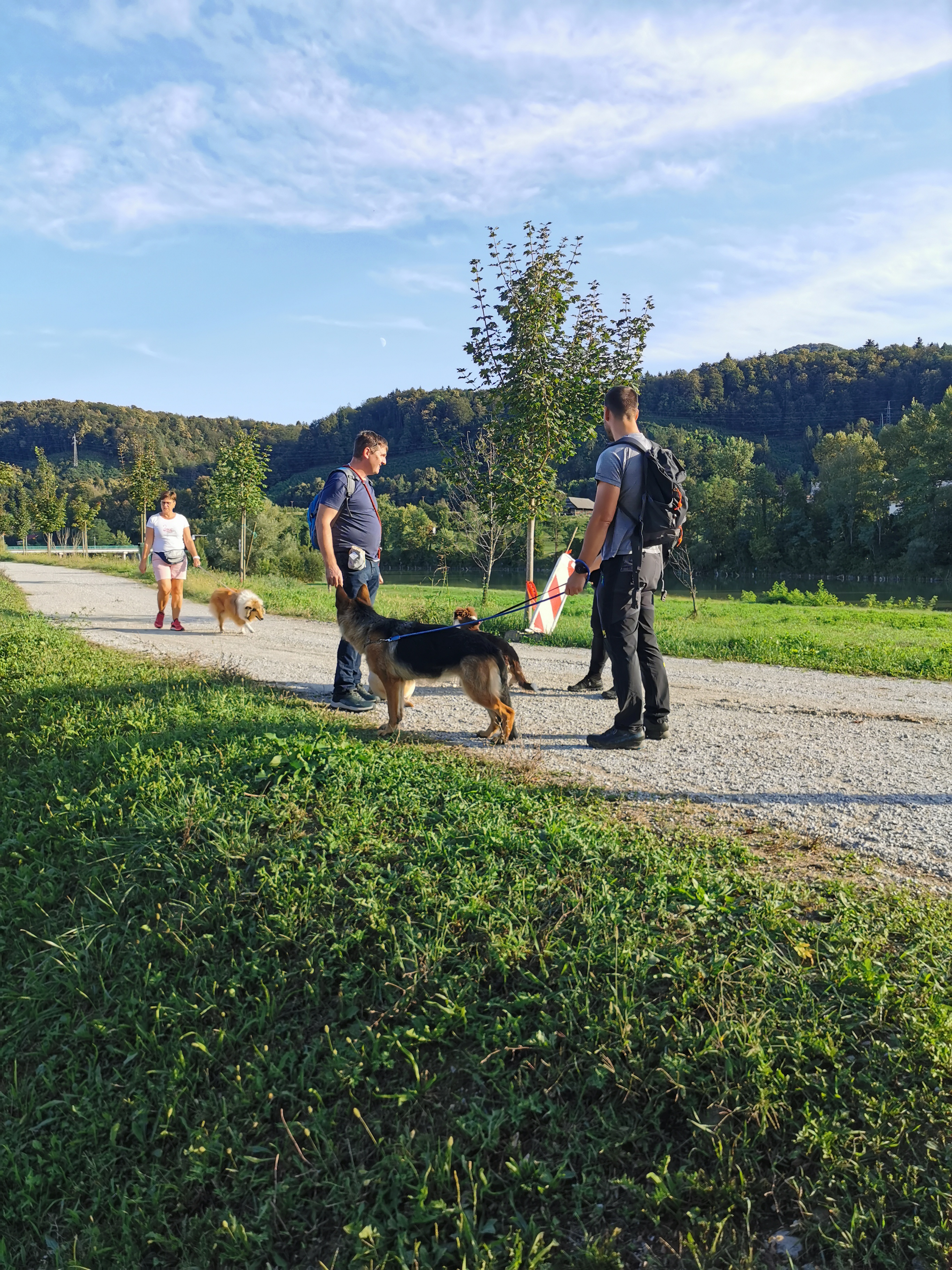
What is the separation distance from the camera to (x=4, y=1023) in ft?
11.2

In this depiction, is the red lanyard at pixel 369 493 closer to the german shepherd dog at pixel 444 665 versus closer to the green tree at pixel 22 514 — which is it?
the german shepherd dog at pixel 444 665

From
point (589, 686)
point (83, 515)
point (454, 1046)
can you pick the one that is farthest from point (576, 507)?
point (83, 515)

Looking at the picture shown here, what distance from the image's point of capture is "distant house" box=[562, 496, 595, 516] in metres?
14.9

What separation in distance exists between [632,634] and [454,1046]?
3.28 m

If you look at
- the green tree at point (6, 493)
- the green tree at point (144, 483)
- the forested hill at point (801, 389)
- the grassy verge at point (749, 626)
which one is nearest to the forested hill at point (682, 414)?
the forested hill at point (801, 389)

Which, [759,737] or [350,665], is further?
[350,665]

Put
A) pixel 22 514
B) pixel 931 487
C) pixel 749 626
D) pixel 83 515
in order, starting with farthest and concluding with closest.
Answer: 1. pixel 22 514
2. pixel 83 515
3. pixel 931 487
4. pixel 749 626

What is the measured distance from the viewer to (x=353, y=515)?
22.2 feet

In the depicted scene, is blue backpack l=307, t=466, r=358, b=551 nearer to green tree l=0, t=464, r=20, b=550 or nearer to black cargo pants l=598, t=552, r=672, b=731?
black cargo pants l=598, t=552, r=672, b=731

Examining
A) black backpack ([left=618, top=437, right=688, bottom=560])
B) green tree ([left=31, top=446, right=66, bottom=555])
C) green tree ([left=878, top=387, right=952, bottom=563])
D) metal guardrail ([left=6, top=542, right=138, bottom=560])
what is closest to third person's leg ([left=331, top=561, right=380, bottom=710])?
black backpack ([left=618, top=437, right=688, bottom=560])

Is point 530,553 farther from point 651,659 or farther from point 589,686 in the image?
point 651,659

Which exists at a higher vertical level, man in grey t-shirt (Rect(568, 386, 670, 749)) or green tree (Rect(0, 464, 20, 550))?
green tree (Rect(0, 464, 20, 550))

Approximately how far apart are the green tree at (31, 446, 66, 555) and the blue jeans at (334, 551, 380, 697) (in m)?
57.2

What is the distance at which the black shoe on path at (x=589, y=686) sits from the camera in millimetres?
7840
